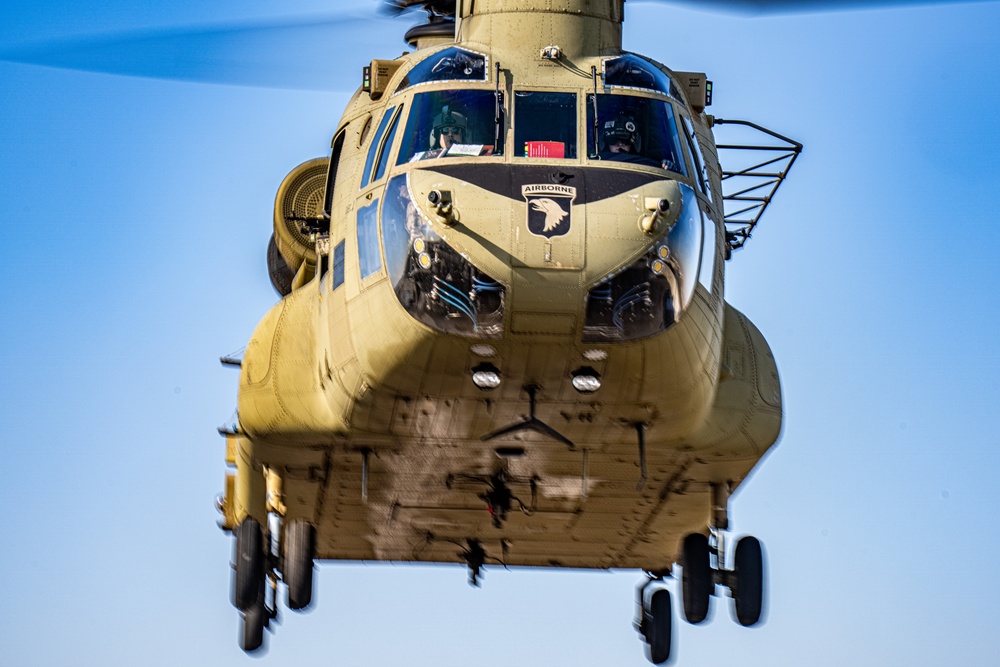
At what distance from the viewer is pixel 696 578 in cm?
2003

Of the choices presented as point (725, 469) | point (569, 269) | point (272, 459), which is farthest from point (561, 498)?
point (569, 269)

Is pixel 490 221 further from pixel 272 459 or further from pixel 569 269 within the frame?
pixel 272 459

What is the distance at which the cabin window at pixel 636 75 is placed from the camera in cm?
1759

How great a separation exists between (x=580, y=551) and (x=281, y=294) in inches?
182

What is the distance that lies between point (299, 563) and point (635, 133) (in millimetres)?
5667

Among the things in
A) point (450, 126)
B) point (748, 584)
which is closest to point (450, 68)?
point (450, 126)

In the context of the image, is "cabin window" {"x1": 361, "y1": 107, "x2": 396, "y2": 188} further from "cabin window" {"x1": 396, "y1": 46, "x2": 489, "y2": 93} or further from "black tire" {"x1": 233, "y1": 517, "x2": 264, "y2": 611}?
"black tire" {"x1": 233, "y1": 517, "x2": 264, "y2": 611}

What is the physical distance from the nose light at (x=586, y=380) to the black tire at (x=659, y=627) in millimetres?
5976

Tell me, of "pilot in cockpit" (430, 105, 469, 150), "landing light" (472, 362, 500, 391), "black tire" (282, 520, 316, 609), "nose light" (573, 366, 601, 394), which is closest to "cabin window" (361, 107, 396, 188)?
"pilot in cockpit" (430, 105, 469, 150)

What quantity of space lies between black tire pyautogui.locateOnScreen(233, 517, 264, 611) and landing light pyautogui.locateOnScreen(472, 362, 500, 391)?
418 cm

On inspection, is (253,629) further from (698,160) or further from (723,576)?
(698,160)

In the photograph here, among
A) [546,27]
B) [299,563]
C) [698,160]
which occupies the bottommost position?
[299,563]

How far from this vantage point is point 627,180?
1648cm

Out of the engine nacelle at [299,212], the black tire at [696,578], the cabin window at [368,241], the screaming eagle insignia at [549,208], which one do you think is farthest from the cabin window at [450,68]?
the black tire at [696,578]
